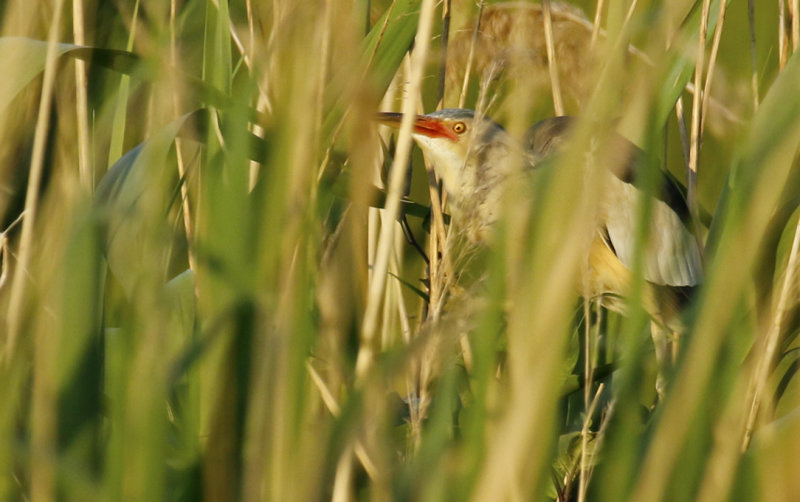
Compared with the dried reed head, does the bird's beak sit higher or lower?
lower

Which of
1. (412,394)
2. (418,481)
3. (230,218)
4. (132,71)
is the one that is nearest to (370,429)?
(418,481)

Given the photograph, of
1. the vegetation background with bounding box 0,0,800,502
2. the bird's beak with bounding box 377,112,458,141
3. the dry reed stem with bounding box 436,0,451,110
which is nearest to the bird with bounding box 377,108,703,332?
the bird's beak with bounding box 377,112,458,141

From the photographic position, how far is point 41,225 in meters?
0.89

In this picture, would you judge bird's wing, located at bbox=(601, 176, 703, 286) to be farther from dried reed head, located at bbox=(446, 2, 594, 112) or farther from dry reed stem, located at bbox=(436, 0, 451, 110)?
dry reed stem, located at bbox=(436, 0, 451, 110)

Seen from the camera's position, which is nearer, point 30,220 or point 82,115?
point 30,220

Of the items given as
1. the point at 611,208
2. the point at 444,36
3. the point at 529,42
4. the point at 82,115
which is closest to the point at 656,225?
the point at 611,208

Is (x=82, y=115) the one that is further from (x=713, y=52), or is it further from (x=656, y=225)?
(x=656, y=225)

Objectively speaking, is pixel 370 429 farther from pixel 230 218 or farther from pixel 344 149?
pixel 344 149

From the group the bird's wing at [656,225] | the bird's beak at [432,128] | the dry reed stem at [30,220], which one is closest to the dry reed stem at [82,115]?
the dry reed stem at [30,220]

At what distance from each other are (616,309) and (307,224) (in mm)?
777

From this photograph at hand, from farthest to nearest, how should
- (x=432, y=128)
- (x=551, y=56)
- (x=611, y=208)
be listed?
(x=611, y=208) < (x=432, y=128) < (x=551, y=56)

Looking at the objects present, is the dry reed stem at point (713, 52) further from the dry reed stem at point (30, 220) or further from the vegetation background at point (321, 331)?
the dry reed stem at point (30, 220)

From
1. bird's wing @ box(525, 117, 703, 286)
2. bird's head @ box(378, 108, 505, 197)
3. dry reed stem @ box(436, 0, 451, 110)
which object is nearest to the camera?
dry reed stem @ box(436, 0, 451, 110)

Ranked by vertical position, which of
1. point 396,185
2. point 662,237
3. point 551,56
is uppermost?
point 551,56
